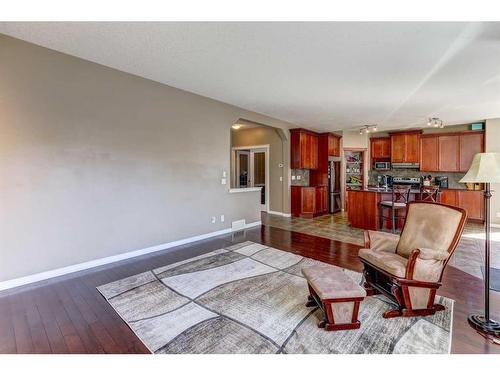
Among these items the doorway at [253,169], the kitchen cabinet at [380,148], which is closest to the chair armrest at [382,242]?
the doorway at [253,169]

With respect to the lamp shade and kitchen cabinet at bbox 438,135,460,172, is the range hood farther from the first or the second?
the lamp shade

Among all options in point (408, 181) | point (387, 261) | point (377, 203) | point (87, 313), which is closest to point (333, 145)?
point (408, 181)

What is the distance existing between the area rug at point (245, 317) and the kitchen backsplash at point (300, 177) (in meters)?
4.47

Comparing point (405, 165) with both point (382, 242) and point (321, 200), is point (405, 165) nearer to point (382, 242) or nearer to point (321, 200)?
point (321, 200)

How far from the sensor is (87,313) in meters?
2.35

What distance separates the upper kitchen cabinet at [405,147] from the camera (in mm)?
7367

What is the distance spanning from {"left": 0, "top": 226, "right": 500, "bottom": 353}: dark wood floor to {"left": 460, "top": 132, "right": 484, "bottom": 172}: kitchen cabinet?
467 centimetres

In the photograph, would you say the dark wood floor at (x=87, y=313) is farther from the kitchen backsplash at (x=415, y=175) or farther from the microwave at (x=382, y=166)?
the microwave at (x=382, y=166)

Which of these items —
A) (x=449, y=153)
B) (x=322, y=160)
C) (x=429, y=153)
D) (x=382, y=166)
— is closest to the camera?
(x=449, y=153)

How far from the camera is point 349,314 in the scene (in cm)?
209

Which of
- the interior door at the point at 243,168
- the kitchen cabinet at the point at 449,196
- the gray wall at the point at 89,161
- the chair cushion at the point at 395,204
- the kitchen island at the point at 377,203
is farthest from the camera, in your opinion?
the interior door at the point at 243,168

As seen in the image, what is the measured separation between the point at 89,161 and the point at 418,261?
4.00 m

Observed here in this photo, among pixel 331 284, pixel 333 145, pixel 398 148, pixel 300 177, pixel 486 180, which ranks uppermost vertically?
pixel 333 145
